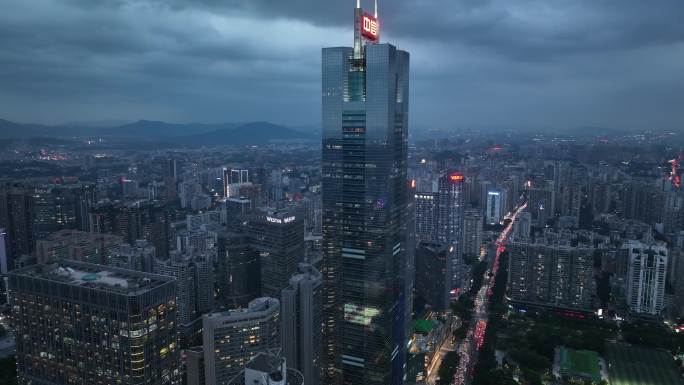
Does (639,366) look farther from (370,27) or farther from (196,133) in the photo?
(196,133)

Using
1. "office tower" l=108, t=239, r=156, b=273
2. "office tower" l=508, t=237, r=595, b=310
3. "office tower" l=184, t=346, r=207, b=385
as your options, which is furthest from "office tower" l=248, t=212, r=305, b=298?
"office tower" l=508, t=237, r=595, b=310

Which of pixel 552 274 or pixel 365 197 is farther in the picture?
pixel 552 274

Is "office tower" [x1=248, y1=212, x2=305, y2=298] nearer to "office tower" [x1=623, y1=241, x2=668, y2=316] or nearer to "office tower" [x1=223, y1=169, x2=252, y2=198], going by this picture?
"office tower" [x1=623, y1=241, x2=668, y2=316]

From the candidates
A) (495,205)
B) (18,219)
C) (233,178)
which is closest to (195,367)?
(18,219)

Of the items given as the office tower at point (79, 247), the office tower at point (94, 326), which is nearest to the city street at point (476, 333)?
the office tower at point (94, 326)

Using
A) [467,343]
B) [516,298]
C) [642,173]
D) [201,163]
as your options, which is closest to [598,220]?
[642,173]

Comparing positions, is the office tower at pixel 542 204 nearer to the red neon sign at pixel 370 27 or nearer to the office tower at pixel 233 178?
the office tower at pixel 233 178
